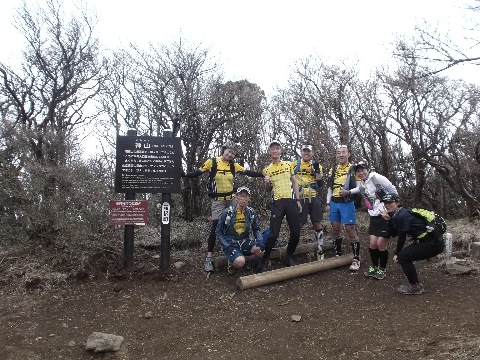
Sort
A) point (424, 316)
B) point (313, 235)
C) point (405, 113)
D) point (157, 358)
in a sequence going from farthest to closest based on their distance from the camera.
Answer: point (405, 113)
point (313, 235)
point (424, 316)
point (157, 358)

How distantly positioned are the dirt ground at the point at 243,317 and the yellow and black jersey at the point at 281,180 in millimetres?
1278


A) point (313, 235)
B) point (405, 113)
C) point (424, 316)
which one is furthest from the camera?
point (405, 113)

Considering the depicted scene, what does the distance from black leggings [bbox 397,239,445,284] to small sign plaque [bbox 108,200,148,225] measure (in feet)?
12.0

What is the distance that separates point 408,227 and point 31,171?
210 inches

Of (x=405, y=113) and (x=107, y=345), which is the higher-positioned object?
(x=405, y=113)

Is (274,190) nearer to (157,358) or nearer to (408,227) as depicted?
(408,227)

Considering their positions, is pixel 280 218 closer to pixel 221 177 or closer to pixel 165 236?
pixel 221 177

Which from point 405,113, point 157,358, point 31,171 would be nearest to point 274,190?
point 157,358

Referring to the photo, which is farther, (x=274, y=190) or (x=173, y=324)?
(x=274, y=190)

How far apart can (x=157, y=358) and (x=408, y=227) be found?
337 cm

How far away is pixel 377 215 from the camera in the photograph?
564cm

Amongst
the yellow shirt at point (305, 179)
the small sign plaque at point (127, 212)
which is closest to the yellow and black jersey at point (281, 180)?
the yellow shirt at point (305, 179)

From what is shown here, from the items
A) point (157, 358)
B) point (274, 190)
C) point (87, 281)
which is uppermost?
point (274, 190)

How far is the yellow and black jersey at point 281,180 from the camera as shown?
6.05 metres
